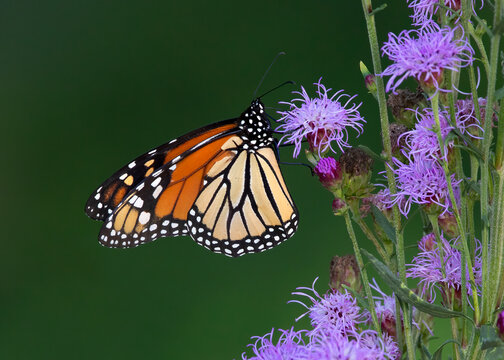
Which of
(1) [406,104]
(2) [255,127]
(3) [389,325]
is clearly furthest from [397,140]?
(2) [255,127]

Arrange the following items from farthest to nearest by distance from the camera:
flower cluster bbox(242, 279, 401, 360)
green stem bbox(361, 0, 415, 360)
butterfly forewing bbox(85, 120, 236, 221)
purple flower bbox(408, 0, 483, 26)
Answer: butterfly forewing bbox(85, 120, 236, 221) → purple flower bbox(408, 0, 483, 26) → green stem bbox(361, 0, 415, 360) → flower cluster bbox(242, 279, 401, 360)

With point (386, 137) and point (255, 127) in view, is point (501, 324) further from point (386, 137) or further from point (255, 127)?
point (255, 127)

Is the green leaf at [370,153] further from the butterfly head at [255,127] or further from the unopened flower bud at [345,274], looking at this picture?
the butterfly head at [255,127]

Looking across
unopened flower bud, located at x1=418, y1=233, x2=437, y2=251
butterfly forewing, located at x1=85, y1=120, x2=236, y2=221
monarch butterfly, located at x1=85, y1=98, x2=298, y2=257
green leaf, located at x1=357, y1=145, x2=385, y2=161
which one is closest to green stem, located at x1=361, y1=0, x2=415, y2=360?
green leaf, located at x1=357, y1=145, x2=385, y2=161

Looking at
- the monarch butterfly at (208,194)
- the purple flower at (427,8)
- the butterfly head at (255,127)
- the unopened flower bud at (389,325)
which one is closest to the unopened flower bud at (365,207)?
the unopened flower bud at (389,325)

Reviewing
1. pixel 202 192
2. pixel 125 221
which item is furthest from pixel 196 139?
pixel 125 221

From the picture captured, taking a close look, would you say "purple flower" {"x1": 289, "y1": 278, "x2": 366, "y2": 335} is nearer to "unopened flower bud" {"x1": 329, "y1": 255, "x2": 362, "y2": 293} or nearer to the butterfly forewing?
"unopened flower bud" {"x1": 329, "y1": 255, "x2": 362, "y2": 293}
